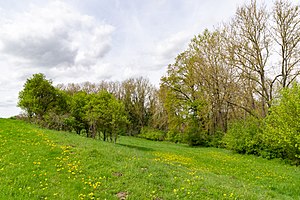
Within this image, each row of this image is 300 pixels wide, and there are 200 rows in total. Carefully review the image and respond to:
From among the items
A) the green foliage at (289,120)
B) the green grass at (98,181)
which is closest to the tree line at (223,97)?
the green foliage at (289,120)

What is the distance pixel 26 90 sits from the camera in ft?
89.7

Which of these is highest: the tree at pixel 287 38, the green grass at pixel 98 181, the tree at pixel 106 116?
the tree at pixel 287 38

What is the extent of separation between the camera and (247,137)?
870 inches

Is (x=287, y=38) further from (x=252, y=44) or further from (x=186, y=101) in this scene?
(x=186, y=101)

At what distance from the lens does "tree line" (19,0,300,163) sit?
64.3 ft

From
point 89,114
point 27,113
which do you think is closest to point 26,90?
point 27,113

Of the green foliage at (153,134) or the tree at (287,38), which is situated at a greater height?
the tree at (287,38)

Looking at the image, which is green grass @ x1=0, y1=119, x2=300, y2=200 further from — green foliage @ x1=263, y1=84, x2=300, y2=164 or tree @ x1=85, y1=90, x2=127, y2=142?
tree @ x1=85, y1=90, x2=127, y2=142

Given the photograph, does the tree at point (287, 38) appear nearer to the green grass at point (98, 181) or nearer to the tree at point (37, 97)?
the green grass at point (98, 181)

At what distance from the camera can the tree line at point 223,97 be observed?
19597 millimetres

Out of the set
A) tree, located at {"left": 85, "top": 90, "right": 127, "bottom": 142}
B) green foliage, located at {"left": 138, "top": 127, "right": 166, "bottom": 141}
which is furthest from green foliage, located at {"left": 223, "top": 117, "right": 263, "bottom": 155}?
green foliage, located at {"left": 138, "top": 127, "right": 166, "bottom": 141}

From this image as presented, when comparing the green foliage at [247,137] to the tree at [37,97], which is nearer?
the green foliage at [247,137]

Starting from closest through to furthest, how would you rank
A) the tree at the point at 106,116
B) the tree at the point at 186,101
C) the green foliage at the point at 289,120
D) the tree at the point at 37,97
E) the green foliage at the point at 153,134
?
the green foliage at the point at 289,120, the tree at the point at 106,116, the tree at the point at 37,97, the tree at the point at 186,101, the green foliage at the point at 153,134

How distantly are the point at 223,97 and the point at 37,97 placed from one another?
82.1 feet
